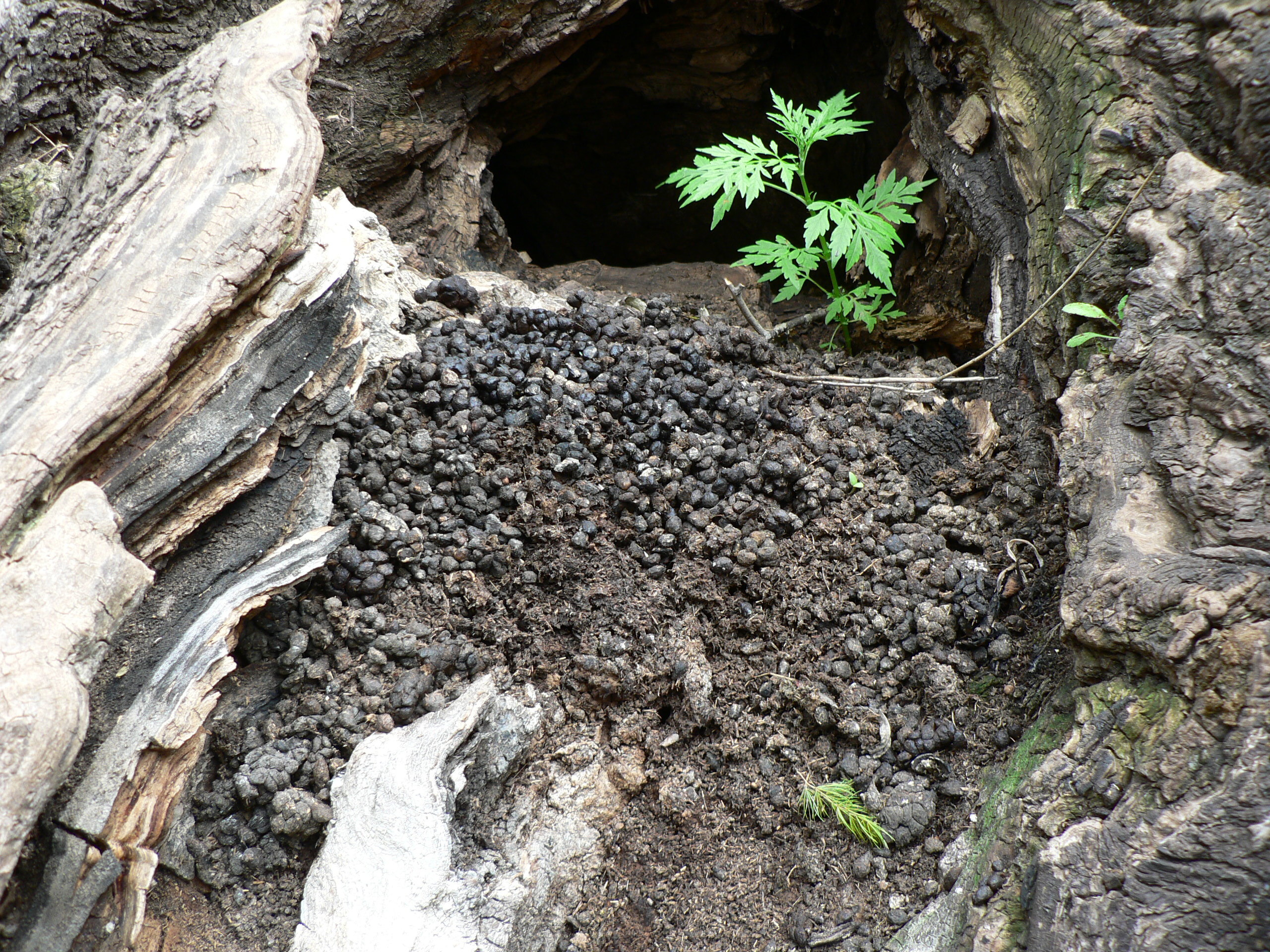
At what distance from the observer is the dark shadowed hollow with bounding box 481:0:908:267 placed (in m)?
4.37

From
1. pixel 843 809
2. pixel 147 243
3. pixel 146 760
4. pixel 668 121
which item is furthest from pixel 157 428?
pixel 668 121

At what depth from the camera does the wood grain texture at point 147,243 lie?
1.89m

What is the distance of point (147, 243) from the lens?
2229mm

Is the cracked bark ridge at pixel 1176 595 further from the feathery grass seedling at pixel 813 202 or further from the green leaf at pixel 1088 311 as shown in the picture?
the feathery grass seedling at pixel 813 202

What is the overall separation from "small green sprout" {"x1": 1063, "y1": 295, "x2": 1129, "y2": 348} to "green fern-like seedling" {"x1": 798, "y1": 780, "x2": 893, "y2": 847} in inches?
61.1

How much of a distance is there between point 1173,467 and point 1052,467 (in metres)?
0.75

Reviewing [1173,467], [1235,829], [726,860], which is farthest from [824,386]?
[1235,829]

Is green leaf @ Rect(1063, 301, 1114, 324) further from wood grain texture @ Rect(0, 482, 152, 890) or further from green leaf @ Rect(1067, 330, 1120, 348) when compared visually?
wood grain texture @ Rect(0, 482, 152, 890)

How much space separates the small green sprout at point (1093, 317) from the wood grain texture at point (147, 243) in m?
2.49

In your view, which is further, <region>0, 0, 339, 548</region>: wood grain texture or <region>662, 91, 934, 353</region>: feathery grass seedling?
<region>662, 91, 934, 353</region>: feathery grass seedling

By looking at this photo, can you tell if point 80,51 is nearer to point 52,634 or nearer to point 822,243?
A: point 52,634

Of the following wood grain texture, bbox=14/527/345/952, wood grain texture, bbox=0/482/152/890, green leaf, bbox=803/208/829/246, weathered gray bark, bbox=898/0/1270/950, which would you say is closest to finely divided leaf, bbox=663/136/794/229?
green leaf, bbox=803/208/829/246

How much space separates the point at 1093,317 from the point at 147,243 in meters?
2.89

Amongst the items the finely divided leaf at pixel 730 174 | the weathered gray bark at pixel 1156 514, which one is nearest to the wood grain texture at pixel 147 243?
the finely divided leaf at pixel 730 174
